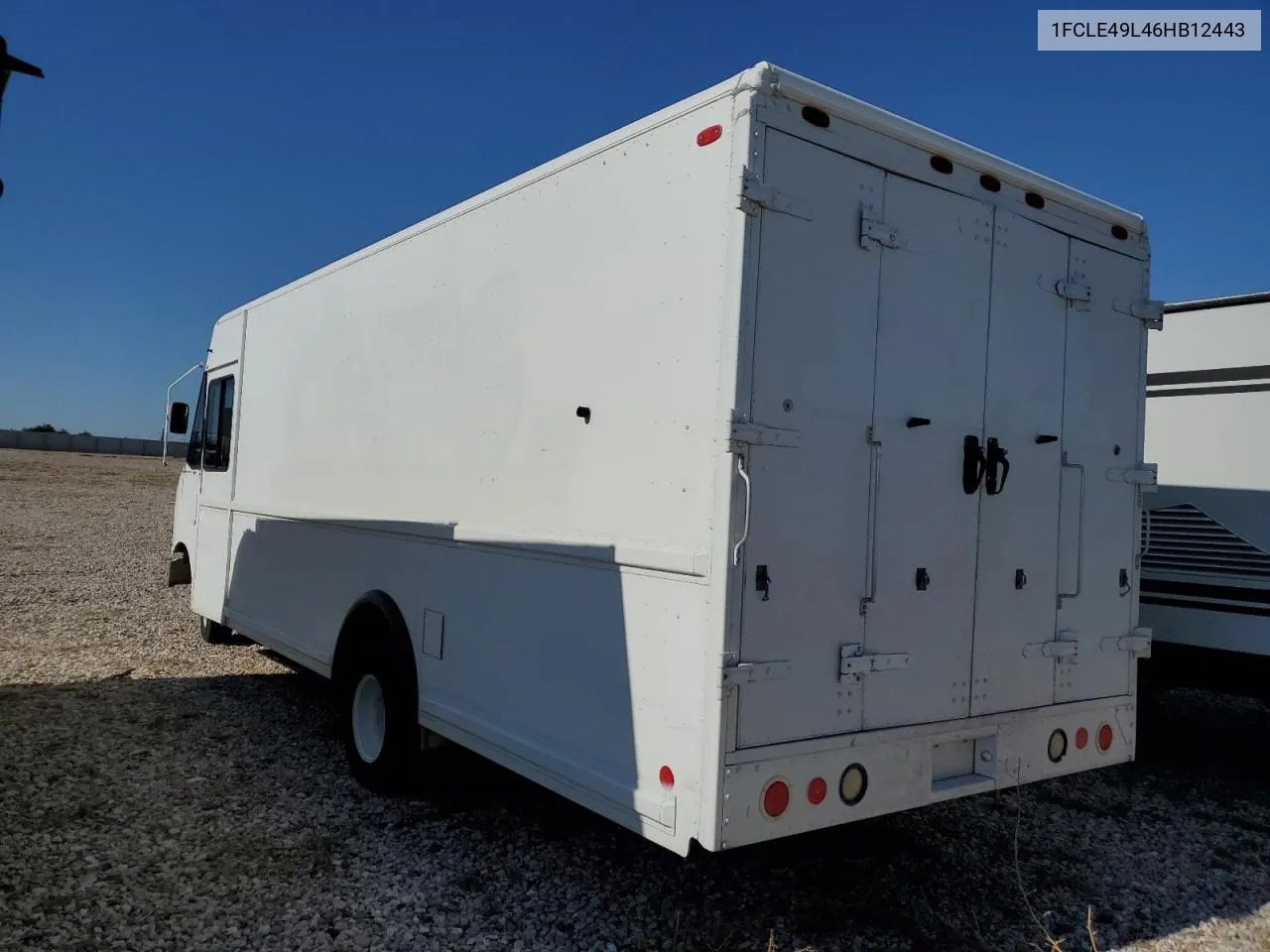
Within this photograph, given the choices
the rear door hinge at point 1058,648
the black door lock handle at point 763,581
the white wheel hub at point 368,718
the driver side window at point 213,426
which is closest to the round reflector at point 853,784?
the black door lock handle at point 763,581

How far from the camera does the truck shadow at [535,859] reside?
3752 mm

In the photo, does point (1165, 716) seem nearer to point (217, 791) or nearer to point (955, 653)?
point (955, 653)

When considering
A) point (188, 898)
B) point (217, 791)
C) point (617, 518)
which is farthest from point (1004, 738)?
point (217, 791)

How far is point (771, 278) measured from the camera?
10.5 feet

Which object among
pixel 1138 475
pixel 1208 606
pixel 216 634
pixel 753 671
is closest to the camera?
pixel 753 671

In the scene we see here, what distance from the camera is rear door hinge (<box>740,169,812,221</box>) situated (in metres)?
3.11

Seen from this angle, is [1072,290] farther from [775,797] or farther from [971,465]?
[775,797]

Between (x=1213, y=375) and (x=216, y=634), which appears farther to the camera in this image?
(x=216, y=634)

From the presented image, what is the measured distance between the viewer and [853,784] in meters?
3.38

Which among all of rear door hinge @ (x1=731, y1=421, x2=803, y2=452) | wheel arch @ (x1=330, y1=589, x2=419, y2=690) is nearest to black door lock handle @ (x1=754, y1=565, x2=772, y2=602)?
rear door hinge @ (x1=731, y1=421, x2=803, y2=452)

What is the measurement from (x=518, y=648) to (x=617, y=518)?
0.81 m

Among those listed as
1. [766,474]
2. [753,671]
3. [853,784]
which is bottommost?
[853,784]

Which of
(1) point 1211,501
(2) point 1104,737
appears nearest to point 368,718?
(2) point 1104,737

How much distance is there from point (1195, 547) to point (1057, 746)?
245 cm
